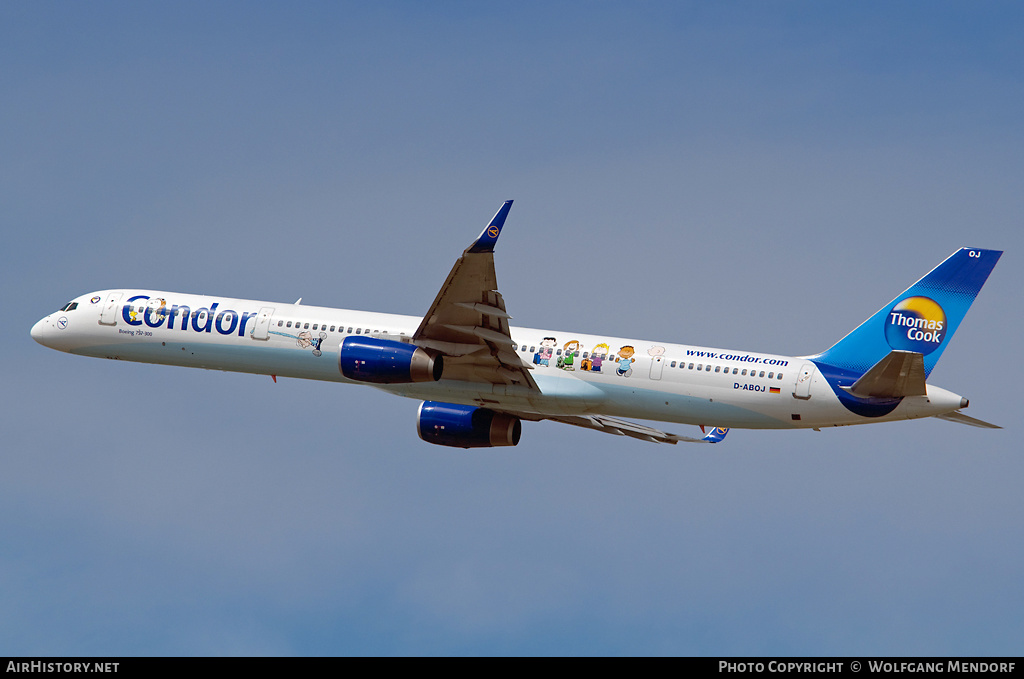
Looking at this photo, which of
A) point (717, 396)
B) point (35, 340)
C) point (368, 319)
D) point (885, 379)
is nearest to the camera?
point (885, 379)

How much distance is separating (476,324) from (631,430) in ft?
31.7

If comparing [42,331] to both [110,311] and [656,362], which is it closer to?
[110,311]

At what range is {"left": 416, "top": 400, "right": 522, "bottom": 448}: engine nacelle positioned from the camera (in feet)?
157

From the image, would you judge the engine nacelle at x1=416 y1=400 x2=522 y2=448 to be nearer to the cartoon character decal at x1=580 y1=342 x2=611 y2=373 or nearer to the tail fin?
the cartoon character decal at x1=580 y1=342 x2=611 y2=373

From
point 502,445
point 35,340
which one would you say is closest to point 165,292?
point 35,340

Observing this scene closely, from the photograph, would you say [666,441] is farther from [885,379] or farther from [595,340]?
[885,379]

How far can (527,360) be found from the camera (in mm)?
45969

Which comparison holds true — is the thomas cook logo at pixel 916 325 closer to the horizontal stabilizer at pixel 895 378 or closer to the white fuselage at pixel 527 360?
the horizontal stabilizer at pixel 895 378

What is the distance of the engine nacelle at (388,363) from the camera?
142 feet

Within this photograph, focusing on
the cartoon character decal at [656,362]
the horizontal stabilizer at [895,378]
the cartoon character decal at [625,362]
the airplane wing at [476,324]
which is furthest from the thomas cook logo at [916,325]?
the airplane wing at [476,324]

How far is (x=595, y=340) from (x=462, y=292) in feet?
21.2

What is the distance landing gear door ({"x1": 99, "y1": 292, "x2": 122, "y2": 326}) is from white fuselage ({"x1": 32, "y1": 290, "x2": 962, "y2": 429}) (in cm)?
5
